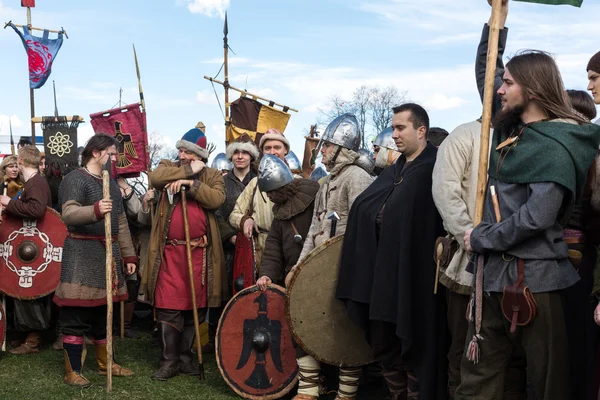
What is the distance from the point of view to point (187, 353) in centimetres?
603

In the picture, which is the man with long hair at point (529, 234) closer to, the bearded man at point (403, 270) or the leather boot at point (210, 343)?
the bearded man at point (403, 270)

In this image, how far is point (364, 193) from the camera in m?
4.68

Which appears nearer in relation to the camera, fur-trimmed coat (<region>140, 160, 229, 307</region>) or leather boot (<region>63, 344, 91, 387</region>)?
leather boot (<region>63, 344, 91, 387</region>)

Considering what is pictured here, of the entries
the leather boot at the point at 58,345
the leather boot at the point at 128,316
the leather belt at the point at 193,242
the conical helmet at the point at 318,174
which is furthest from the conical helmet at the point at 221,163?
the leather belt at the point at 193,242

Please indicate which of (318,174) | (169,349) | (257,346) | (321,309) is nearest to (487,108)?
(321,309)

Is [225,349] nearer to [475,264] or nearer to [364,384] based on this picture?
[364,384]

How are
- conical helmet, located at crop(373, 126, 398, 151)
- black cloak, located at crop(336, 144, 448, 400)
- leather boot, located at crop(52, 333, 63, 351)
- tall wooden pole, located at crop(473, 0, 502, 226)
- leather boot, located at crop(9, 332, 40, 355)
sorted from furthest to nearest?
leather boot, located at crop(52, 333, 63, 351) < leather boot, located at crop(9, 332, 40, 355) < conical helmet, located at crop(373, 126, 398, 151) < black cloak, located at crop(336, 144, 448, 400) < tall wooden pole, located at crop(473, 0, 502, 226)

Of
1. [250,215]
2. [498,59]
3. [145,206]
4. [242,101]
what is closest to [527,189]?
[498,59]

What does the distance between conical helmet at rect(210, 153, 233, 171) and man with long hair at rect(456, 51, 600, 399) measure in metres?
6.14

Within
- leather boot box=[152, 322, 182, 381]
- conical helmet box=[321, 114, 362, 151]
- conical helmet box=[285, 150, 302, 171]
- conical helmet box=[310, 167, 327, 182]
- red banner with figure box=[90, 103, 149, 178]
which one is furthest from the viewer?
conical helmet box=[310, 167, 327, 182]

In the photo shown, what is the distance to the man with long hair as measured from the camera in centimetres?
308

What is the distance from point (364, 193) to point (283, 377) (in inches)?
56.3

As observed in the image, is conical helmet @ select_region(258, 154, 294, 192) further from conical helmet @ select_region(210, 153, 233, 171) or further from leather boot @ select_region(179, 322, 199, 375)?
conical helmet @ select_region(210, 153, 233, 171)

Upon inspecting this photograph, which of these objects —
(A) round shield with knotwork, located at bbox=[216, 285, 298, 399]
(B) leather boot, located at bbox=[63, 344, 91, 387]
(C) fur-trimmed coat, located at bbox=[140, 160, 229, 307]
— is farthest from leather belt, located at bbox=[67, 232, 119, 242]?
(A) round shield with knotwork, located at bbox=[216, 285, 298, 399]
